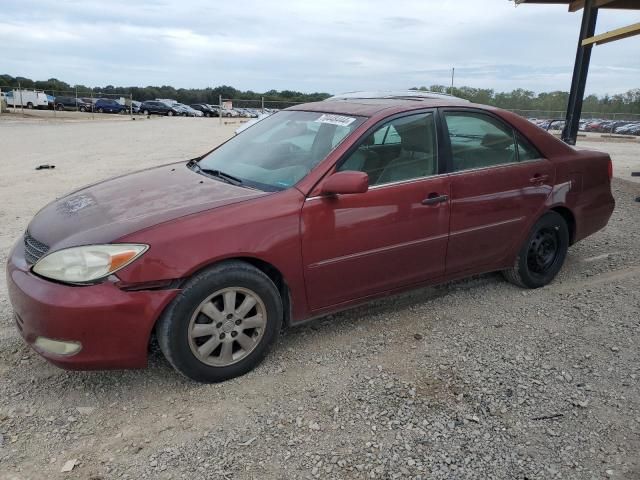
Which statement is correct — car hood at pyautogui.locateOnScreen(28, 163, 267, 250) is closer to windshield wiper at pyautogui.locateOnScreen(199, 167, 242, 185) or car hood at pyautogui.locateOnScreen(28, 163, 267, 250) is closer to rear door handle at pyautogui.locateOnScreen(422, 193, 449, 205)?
windshield wiper at pyautogui.locateOnScreen(199, 167, 242, 185)

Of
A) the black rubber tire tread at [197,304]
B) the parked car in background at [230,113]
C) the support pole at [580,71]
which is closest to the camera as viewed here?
the black rubber tire tread at [197,304]

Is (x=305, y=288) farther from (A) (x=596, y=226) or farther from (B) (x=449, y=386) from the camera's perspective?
(A) (x=596, y=226)

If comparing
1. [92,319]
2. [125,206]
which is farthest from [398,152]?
[92,319]

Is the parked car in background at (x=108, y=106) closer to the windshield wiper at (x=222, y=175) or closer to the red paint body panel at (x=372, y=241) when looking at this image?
the windshield wiper at (x=222, y=175)

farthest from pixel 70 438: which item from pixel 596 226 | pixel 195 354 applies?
pixel 596 226

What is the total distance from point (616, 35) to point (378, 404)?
379 inches

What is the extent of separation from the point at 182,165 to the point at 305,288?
5.41 ft

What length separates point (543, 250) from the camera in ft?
14.7

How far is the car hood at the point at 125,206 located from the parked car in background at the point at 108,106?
48988 mm

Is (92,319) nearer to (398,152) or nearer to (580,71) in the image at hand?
(398,152)

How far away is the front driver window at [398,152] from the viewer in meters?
3.45

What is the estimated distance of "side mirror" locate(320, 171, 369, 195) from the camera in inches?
122

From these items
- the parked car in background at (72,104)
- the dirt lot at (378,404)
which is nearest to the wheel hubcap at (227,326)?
the dirt lot at (378,404)

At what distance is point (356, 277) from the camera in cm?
341
